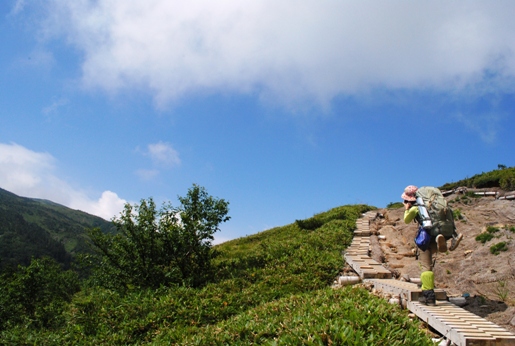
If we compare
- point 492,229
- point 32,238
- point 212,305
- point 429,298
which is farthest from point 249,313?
point 32,238

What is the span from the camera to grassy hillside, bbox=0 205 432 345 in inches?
192

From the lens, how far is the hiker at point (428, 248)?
6112 millimetres

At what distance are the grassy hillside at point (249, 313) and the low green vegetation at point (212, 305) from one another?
19 millimetres

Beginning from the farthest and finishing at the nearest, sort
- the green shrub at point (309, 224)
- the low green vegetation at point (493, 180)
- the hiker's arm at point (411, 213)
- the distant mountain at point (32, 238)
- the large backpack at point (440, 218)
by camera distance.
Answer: the distant mountain at point (32, 238) < the low green vegetation at point (493, 180) < the green shrub at point (309, 224) < the hiker's arm at point (411, 213) < the large backpack at point (440, 218)

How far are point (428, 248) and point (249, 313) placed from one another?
11.1 ft

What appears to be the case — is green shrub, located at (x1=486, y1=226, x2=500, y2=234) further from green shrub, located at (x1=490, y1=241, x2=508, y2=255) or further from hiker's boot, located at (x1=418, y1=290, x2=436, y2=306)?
hiker's boot, located at (x1=418, y1=290, x2=436, y2=306)

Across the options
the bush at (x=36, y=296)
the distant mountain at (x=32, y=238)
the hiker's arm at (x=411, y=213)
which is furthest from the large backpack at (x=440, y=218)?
the distant mountain at (x=32, y=238)

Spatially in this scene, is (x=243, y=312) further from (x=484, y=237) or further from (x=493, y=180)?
(x=493, y=180)

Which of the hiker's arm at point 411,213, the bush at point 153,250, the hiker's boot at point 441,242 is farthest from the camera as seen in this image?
the bush at point 153,250

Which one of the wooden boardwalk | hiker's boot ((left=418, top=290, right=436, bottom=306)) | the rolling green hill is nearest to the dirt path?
the wooden boardwalk

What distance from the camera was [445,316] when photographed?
17.8ft

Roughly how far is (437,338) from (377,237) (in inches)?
364

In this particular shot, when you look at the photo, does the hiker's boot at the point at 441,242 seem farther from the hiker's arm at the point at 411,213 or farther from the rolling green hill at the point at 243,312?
the rolling green hill at the point at 243,312

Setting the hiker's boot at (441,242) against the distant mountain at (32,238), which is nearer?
the hiker's boot at (441,242)
